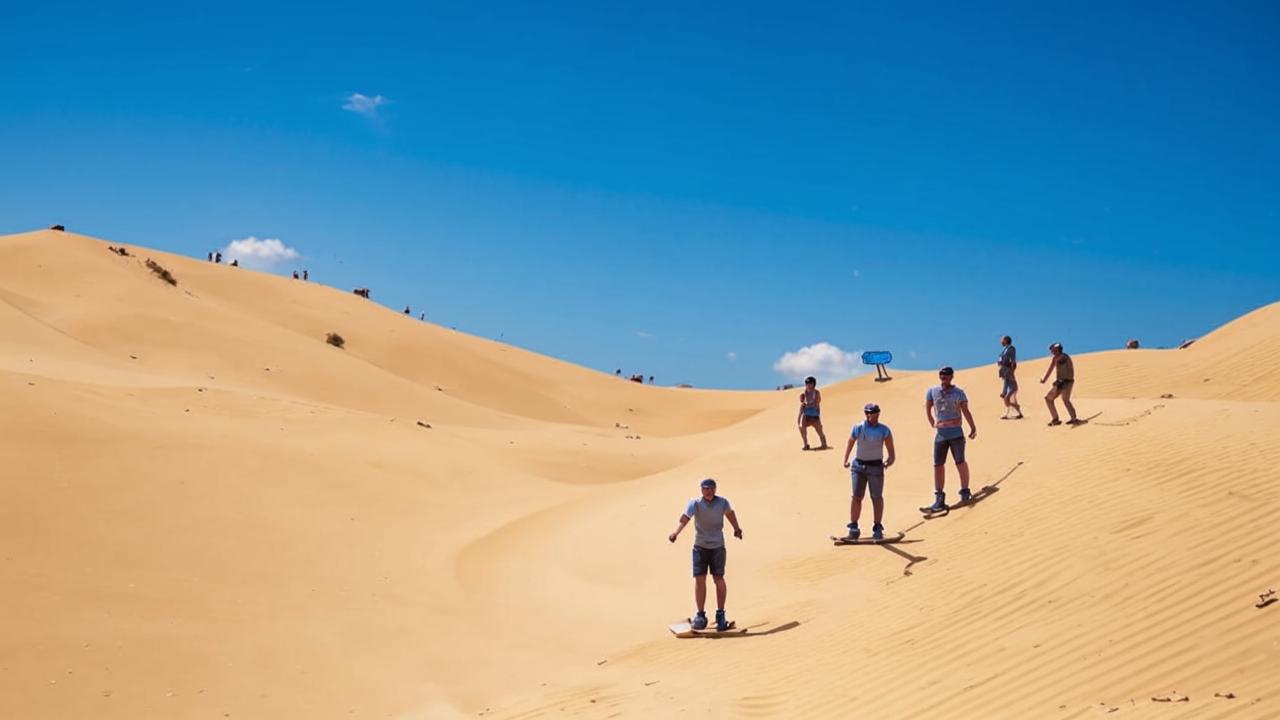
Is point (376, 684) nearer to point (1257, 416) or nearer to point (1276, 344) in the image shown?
point (1257, 416)

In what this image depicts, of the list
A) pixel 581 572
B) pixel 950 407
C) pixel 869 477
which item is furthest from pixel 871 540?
pixel 581 572

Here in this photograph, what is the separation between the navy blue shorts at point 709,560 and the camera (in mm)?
9789

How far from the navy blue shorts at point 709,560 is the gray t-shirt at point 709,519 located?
6 centimetres

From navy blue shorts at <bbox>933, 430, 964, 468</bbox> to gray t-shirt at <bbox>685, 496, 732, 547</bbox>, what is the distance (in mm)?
3573

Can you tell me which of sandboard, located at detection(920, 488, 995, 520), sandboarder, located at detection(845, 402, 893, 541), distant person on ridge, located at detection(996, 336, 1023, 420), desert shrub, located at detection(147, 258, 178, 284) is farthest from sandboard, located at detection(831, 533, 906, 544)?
desert shrub, located at detection(147, 258, 178, 284)

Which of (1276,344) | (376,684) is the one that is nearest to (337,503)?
(376,684)

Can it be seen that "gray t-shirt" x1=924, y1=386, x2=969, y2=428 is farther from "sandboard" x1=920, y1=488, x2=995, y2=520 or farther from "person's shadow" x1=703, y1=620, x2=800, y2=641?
"person's shadow" x1=703, y1=620, x2=800, y2=641

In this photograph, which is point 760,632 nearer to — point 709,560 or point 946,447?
point 709,560

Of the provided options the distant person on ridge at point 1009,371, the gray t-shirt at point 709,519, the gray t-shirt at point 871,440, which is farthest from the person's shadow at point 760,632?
the distant person on ridge at point 1009,371

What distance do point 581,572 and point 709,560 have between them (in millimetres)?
3593

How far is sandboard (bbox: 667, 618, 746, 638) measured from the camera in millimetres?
9633

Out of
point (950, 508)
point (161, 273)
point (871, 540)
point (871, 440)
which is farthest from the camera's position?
point (161, 273)

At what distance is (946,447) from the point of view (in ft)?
40.0

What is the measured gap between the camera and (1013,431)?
16578 millimetres
